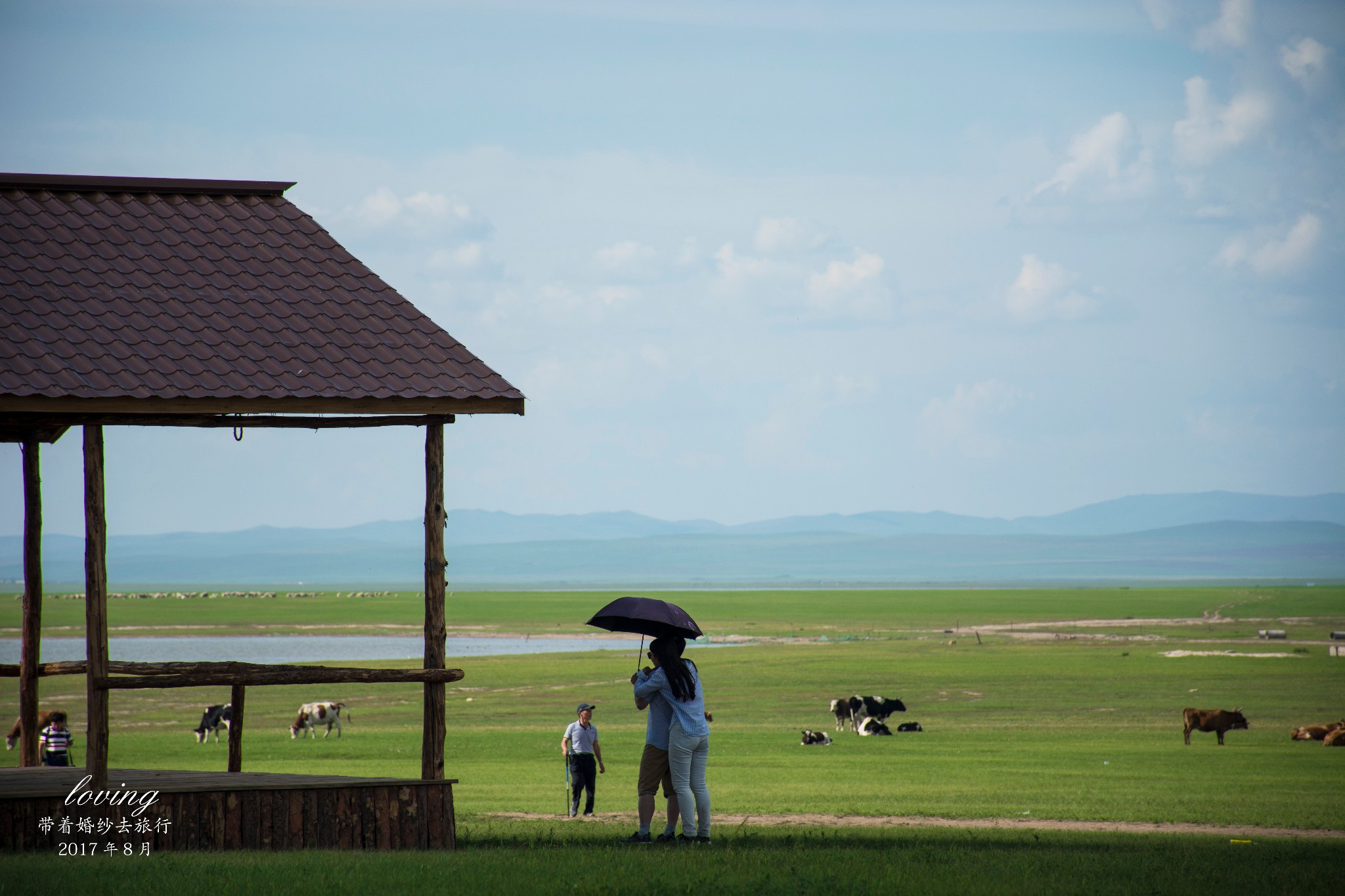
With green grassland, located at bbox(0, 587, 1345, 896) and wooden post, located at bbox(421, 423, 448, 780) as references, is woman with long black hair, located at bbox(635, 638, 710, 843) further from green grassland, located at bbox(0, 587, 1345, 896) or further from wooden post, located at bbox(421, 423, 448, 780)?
wooden post, located at bbox(421, 423, 448, 780)

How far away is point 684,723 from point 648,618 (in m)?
1.01

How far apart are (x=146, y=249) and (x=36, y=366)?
224cm

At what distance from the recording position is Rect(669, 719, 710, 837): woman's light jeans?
1308 cm

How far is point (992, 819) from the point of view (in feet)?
61.8

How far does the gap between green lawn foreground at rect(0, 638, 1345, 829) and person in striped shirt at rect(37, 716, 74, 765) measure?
16.8 ft

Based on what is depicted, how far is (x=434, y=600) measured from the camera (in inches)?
516

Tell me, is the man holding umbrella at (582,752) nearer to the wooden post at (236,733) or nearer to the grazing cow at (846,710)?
the wooden post at (236,733)

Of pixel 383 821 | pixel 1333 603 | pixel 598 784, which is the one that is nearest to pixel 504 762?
pixel 598 784

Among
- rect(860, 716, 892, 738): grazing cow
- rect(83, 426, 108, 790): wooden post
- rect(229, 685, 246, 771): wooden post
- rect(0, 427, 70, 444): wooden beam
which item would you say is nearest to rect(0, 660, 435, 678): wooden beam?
rect(83, 426, 108, 790): wooden post

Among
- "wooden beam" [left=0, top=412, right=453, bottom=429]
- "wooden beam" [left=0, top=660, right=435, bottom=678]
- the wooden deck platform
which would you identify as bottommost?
→ the wooden deck platform

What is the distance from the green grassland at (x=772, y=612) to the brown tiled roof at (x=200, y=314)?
6592 cm

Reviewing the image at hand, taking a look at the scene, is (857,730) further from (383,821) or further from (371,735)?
(383,821)

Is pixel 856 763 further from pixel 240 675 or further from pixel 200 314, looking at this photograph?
pixel 200 314

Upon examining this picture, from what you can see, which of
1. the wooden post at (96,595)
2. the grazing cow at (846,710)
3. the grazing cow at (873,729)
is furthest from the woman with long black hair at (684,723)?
the grazing cow at (846,710)
